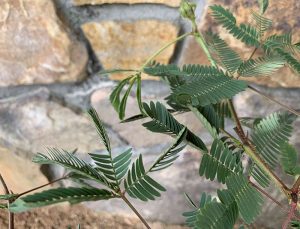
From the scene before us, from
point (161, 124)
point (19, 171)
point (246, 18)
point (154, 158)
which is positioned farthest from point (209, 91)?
point (19, 171)

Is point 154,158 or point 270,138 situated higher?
point 270,138

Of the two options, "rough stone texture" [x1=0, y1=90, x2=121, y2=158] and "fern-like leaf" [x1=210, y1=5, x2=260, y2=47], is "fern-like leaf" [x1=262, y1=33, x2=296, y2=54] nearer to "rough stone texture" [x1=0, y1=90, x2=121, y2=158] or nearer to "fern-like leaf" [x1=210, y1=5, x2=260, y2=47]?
"fern-like leaf" [x1=210, y1=5, x2=260, y2=47]

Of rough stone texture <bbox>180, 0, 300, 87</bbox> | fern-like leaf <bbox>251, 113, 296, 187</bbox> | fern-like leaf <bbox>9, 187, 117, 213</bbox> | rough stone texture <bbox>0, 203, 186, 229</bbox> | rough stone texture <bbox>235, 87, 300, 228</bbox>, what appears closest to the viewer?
fern-like leaf <bbox>9, 187, 117, 213</bbox>

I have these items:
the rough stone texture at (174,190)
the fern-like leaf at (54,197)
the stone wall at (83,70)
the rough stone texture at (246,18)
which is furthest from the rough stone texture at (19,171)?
the fern-like leaf at (54,197)

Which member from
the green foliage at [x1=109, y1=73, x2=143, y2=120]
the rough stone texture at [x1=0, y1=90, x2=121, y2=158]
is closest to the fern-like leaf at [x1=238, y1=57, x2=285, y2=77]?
the green foliage at [x1=109, y1=73, x2=143, y2=120]

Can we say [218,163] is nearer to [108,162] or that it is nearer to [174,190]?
[108,162]

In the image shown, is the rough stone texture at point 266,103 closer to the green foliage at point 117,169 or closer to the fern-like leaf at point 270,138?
the fern-like leaf at point 270,138
